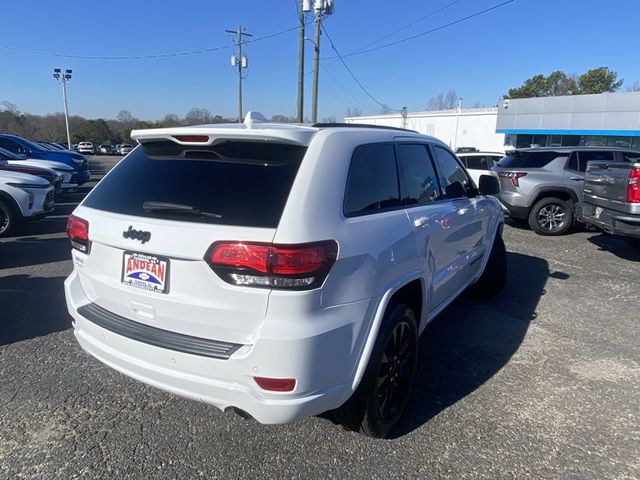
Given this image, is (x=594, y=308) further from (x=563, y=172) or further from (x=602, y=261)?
(x=563, y=172)

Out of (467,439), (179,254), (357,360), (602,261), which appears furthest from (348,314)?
(602,261)

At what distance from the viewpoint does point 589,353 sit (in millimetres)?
3979

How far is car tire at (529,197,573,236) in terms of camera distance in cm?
920

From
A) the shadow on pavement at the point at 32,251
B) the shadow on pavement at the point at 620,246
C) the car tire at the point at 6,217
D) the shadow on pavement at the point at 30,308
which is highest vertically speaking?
the car tire at the point at 6,217

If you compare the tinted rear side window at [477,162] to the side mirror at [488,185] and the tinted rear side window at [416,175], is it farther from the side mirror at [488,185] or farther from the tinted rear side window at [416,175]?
the tinted rear side window at [416,175]

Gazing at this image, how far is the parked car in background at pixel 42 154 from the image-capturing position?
1452cm

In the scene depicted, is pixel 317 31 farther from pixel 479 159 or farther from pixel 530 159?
pixel 530 159

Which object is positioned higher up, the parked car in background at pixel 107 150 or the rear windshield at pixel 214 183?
the rear windshield at pixel 214 183

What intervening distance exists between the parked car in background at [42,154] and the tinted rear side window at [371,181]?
13.2 metres

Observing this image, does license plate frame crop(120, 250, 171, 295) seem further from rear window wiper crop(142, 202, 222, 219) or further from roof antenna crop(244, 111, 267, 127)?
roof antenna crop(244, 111, 267, 127)

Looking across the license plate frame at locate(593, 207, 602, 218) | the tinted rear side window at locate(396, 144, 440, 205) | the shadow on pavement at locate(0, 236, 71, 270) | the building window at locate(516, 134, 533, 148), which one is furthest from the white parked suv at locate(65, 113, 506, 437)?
the building window at locate(516, 134, 533, 148)

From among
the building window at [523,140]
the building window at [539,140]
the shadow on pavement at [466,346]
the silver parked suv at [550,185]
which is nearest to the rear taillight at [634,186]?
the shadow on pavement at [466,346]

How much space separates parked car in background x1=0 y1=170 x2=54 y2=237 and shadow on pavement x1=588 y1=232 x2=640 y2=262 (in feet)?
34.0

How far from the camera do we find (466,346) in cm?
402
